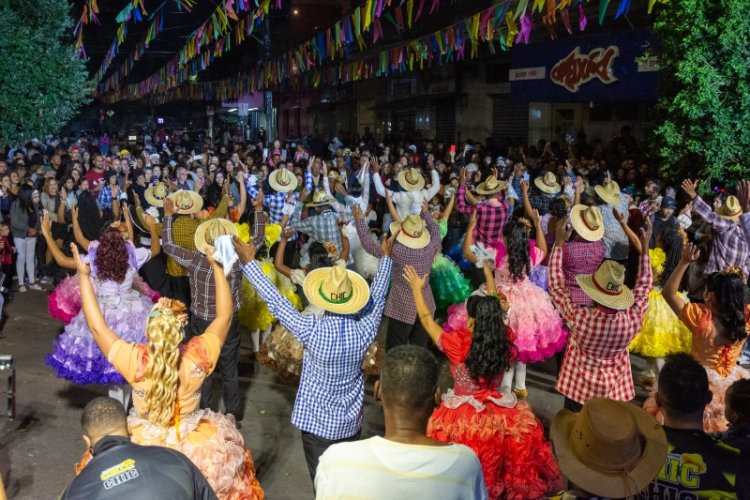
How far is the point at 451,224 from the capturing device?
1291 cm

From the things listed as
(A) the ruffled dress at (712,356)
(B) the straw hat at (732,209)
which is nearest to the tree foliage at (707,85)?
(B) the straw hat at (732,209)

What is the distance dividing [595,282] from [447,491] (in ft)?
10.9

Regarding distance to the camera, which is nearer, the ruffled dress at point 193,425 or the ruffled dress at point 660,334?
the ruffled dress at point 193,425

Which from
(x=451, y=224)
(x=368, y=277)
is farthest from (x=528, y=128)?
(x=368, y=277)

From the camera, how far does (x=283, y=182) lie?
12.0 m

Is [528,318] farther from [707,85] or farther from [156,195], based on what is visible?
[156,195]

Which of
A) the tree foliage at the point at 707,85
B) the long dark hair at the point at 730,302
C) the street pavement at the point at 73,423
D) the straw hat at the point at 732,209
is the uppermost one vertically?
the tree foliage at the point at 707,85

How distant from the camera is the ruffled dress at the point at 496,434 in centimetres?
474

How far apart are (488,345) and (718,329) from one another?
1827mm

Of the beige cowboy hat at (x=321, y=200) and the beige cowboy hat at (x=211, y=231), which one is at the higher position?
the beige cowboy hat at (x=321, y=200)

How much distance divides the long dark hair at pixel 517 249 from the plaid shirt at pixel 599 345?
156cm

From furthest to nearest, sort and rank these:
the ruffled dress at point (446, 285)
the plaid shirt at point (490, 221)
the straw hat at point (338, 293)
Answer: the ruffled dress at point (446, 285) → the plaid shirt at point (490, 221) → the straw hat at point (338, 293)

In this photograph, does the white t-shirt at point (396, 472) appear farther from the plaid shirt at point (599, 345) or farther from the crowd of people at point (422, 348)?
the plaid shirt at point (599, 345)

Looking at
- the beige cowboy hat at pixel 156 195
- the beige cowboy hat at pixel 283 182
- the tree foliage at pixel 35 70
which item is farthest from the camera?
the tree foliage at pixel 35 70
